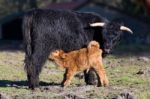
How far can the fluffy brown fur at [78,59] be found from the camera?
30.5ft

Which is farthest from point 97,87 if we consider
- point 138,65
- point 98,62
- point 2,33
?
point 2,33

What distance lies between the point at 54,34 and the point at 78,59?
26.2 inches

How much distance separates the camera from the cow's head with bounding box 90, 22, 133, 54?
9781mm

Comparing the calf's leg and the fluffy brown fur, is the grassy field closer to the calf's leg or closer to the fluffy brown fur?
the calf's leg

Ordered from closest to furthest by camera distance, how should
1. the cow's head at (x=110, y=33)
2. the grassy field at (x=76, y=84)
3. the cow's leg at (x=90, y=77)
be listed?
the grassy field at (x=76, y=84) → the cow's head at (x=110, y=33) → the cow's leg at (x=90, y=77)

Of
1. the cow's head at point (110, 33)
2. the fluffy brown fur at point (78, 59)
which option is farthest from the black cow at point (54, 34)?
the fluffy brown fur at point (78, 59)

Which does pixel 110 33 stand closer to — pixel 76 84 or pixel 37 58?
pixel 76 84

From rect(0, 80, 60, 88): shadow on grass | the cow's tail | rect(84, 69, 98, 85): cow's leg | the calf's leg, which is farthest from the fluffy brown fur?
rect(0, 80, 60, 88): shadow on grass

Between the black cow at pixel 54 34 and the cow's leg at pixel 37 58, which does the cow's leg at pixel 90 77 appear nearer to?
the black cow at pixel 54 34

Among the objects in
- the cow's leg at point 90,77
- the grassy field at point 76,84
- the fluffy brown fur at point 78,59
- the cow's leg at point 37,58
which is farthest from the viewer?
the cow's leg at point 90,77

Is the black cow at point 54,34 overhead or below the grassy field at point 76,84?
overhead

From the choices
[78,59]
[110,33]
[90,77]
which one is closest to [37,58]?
[78,59]

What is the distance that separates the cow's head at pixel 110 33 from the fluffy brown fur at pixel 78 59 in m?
0.28

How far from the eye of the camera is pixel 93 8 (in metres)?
36.1
